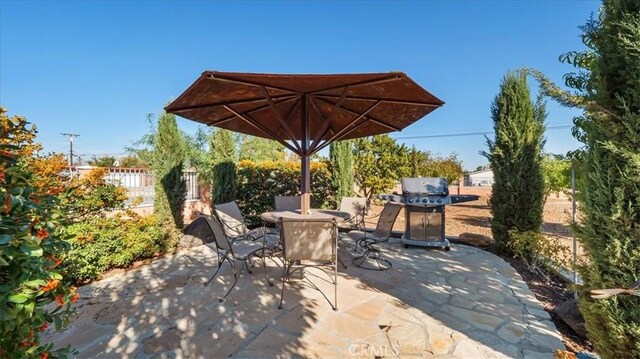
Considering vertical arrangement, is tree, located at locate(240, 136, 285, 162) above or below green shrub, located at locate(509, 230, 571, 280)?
above

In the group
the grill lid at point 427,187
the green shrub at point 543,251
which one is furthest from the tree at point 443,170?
the green shrub at point 543,251

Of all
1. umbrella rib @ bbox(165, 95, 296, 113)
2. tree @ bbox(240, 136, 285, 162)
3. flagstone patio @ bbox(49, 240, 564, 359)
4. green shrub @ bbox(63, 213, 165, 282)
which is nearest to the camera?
flagstone patio @ bbox(49, 240, 564, 359)

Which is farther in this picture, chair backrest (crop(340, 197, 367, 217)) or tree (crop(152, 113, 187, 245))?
tree (crop(152, 113, 187, 245))

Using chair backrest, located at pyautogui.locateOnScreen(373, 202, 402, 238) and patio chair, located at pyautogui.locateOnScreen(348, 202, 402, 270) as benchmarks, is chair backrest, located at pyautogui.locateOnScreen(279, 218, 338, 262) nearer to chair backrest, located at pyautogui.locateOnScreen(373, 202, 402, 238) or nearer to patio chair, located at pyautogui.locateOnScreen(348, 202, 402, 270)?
Answer: patio chair, located at pyautogui.locateOnScreen(348, 202, 402, 270)

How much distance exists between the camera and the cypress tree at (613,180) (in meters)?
1.71

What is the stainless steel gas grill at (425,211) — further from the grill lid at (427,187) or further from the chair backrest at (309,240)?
the chair backrest at (309,240)

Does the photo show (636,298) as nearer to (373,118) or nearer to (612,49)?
(612,49)

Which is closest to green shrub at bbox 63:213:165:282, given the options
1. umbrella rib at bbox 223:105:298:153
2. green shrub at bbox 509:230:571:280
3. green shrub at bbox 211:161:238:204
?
green shrub at bbox 211:161:238:204

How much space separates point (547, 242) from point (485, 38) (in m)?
6.87

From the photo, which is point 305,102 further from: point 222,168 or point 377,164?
point 377,164

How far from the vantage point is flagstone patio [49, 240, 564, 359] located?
7.64ft

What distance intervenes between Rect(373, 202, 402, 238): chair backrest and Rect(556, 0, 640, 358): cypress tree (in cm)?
257

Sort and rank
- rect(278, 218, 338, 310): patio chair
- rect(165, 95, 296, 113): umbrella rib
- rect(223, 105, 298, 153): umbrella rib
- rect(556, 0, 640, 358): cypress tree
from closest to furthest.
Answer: rect(556, 0, 640, 358): cypress tree, rect(278, 218, 338, 310): patio chair, rect(165, 95, 296, 113): umbrella rib, rect(223, 105, 298, 153): umbrella rib

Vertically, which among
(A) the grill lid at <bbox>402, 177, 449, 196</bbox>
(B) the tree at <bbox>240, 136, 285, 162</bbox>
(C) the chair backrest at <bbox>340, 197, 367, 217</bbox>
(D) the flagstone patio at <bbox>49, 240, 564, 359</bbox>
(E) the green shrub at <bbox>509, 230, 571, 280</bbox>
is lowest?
(D) the flagstone patio at <bbox>49, 240, 564, 359</bbox>
